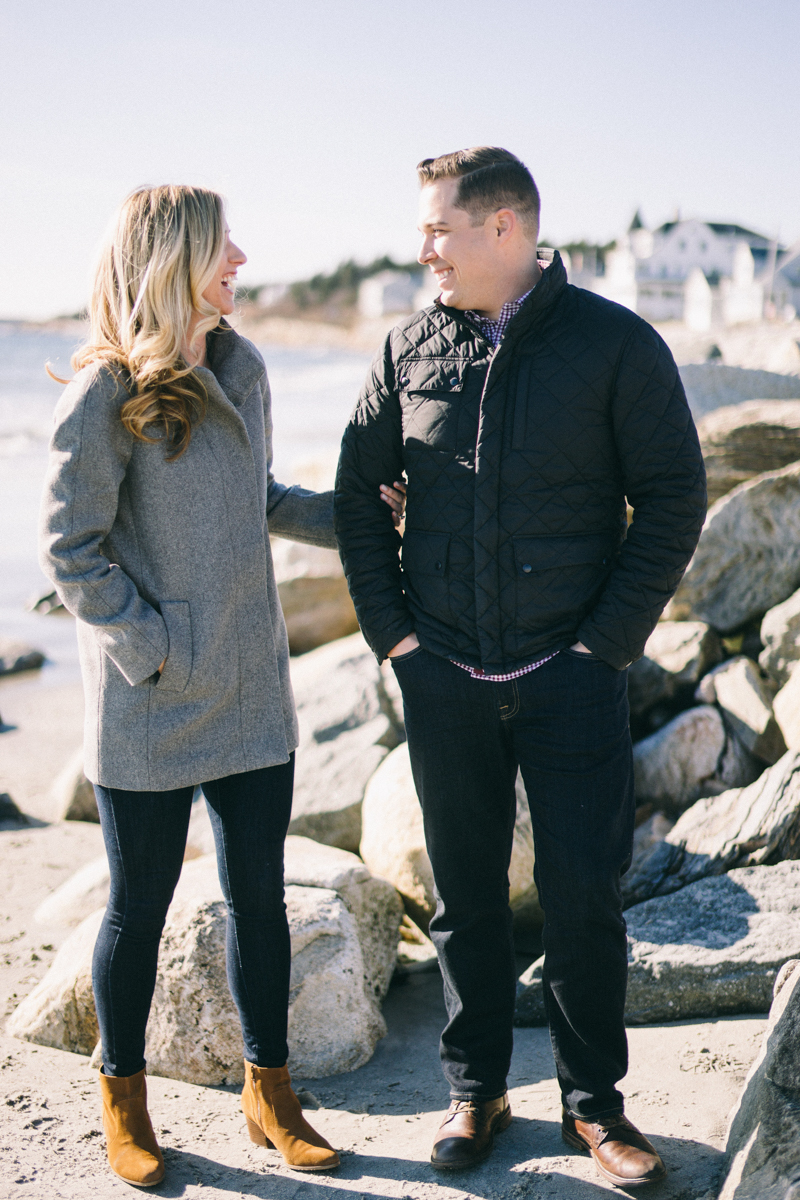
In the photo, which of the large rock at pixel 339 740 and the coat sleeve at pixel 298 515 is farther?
the large rock at pixel 339 740

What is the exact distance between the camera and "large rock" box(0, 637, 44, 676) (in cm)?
830

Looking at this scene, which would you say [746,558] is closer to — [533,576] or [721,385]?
[721,385]

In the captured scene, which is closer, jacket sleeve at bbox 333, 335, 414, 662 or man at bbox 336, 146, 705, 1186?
man at bbox 336, 146, 705, 1186

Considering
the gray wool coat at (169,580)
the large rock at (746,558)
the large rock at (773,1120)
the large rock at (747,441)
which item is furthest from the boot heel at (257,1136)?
the large rock at (747,441)

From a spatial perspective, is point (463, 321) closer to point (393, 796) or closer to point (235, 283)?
point (235, 283)

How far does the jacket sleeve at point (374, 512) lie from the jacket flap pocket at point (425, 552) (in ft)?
0.27

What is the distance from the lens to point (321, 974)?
3.22 m

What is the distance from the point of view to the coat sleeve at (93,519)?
91.9 inches

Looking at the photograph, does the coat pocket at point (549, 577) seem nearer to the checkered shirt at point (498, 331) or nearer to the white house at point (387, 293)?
the checkered shirt at point (498, 331)

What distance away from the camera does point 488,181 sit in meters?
2.45

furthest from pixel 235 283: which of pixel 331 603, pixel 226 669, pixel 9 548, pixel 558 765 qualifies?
pixel 9 548

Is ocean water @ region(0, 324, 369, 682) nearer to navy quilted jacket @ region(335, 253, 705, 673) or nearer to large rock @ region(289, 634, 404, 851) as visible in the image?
navy quilted jacket @ region(335, 253, 705, 673)

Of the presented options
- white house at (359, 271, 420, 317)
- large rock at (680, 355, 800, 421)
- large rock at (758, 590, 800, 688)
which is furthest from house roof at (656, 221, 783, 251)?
large rock at (758, 590, 800, 688)

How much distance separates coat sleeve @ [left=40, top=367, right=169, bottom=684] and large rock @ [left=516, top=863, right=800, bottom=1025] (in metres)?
1.82
